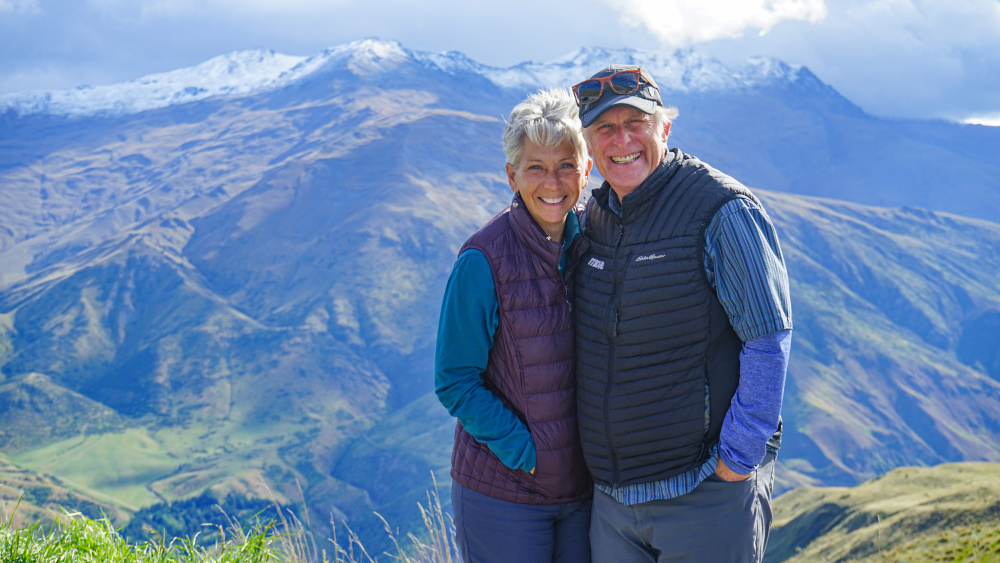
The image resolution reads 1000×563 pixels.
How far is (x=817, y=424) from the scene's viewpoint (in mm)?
172875

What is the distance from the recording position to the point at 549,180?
11.6ft

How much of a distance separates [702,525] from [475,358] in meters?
1.29

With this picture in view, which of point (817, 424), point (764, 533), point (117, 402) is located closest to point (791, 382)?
point (817, 424)

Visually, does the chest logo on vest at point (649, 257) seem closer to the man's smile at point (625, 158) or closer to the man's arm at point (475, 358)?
the man's smile at point (625, 158)

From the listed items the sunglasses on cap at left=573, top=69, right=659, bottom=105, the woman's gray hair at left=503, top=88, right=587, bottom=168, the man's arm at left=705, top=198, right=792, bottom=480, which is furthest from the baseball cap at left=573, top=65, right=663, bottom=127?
the man's arm at left=705, top=198, right=792, bottom=480

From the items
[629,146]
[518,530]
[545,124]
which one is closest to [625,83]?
[629,146]

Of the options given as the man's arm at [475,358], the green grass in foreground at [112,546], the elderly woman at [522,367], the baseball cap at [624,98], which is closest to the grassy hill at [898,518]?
the elderly woman at [522,367]

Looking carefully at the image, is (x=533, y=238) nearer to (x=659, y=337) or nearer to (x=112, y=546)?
(x=659, y=337)

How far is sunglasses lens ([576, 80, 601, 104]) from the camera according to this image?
3346 mm

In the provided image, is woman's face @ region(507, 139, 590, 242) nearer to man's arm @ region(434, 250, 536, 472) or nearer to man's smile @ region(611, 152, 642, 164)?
man's smile @ region(611, 152, 642, 164)

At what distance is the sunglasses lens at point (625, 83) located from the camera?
130 inches

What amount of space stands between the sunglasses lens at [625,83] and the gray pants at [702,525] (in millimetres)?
1823

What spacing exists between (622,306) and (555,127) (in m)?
0.97

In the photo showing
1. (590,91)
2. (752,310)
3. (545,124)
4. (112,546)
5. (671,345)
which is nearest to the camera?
(752,310)
